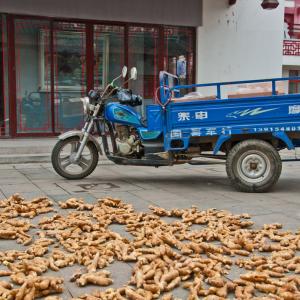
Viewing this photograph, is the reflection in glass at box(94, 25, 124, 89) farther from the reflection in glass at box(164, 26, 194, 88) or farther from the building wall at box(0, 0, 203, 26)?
the reflection in glass at box(164, 26, 194, 88)

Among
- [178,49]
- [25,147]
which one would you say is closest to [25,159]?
[25,147]

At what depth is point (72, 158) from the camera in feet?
26.9

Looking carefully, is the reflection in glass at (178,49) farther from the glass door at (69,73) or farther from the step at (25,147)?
the step at (25,147)

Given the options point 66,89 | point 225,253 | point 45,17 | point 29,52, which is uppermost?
point 45,17

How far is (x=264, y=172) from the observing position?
7262 mm

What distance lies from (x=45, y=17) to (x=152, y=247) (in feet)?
31.5

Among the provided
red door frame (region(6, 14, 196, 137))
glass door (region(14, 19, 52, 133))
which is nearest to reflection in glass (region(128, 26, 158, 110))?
red door frame (region(6, 14, 196, 137))

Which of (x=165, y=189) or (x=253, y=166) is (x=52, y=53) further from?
(x=253, y=166)

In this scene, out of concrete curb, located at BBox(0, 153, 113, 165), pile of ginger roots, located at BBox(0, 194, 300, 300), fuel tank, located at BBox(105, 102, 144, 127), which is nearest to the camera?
pile of ginger roots, located at BBox(0, 194, 300, 300)

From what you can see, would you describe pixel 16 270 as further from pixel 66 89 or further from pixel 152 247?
pixel 66 89

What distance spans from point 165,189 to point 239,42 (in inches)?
323

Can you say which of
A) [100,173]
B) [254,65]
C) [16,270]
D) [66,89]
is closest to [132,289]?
[16,270]

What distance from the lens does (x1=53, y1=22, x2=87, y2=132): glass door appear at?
13031 millimetres

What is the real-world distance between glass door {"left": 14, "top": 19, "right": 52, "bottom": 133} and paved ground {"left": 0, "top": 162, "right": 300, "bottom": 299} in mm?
3031
